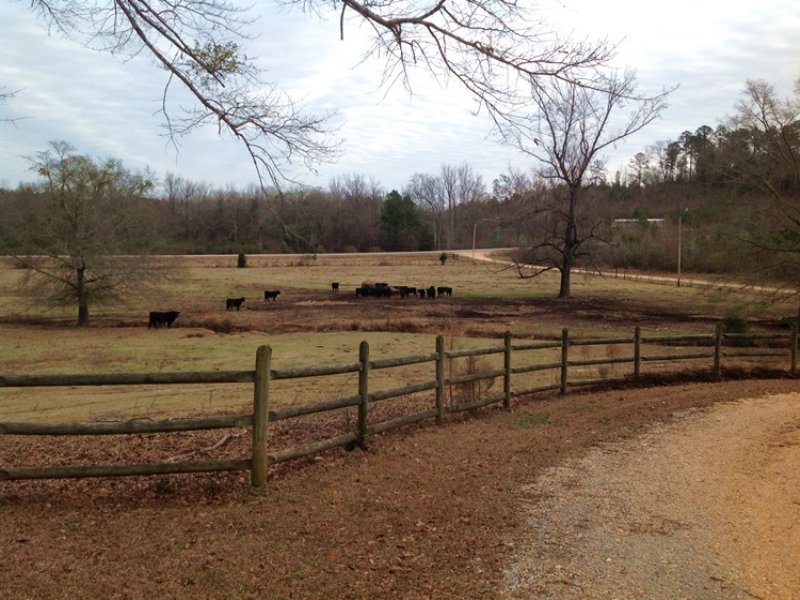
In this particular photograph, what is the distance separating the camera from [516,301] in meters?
44.9

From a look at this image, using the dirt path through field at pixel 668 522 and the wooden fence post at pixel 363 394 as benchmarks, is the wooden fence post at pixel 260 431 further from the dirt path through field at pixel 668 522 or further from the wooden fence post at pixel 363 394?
the dirt path through field at pixel 668 522

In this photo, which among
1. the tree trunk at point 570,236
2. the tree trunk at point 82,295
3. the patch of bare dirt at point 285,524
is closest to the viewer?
the patch of bare dirt at point 285,524

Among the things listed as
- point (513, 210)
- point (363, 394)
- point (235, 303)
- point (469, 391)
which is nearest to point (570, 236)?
point (513, 210)

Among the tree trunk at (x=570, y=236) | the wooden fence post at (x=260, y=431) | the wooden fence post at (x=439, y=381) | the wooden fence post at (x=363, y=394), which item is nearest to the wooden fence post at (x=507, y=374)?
the wooden fence post at (x=439, y=381)

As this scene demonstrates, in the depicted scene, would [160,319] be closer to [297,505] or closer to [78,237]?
[78,237]

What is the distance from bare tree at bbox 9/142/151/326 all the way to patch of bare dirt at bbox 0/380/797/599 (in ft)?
85.1

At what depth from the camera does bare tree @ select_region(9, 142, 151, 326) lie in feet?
105

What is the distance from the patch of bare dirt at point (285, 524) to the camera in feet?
14.3

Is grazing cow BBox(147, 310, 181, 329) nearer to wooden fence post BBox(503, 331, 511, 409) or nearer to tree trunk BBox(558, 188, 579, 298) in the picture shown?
tree trunk BBox(558, 188, 579, 298)

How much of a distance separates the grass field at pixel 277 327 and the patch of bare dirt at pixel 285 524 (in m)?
5.33

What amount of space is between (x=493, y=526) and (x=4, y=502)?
408 centimetres

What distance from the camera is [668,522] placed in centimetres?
573

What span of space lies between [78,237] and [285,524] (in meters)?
30.7

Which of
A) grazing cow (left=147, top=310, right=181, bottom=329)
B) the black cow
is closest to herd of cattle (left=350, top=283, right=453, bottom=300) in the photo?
the black cow
